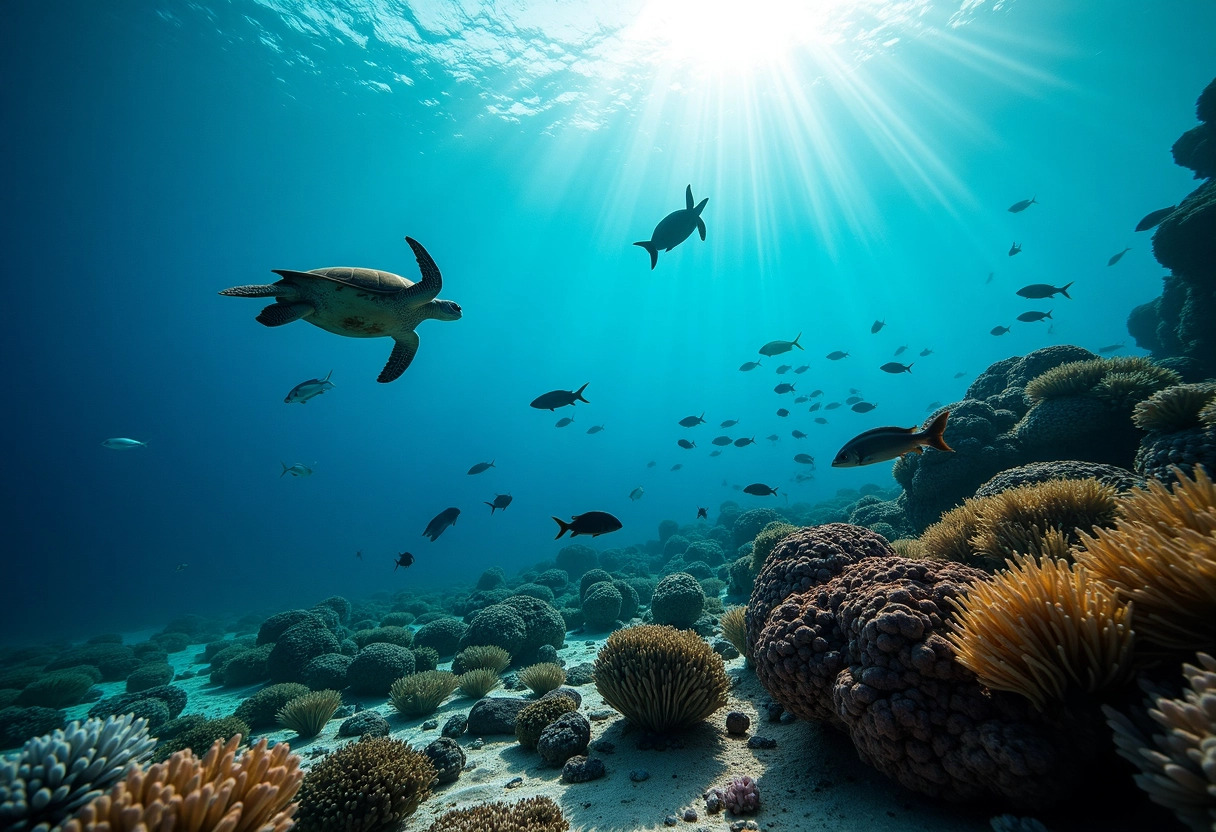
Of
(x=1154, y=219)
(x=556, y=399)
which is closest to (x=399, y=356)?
(x=556, y=399)

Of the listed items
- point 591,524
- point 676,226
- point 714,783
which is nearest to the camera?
point 714,783

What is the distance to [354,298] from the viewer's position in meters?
4.02

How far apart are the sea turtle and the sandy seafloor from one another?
14.3 feet

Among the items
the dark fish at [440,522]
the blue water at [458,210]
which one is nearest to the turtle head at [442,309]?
the dark fish at [440,522]

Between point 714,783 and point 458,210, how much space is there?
56.7 m

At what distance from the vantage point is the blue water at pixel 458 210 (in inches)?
1126

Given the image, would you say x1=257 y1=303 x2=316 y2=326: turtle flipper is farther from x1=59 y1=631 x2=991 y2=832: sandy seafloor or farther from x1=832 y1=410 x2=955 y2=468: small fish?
x1=832 y1=410 x2=955 y2=468: small fish

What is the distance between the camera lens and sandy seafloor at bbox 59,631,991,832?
2.59 metres

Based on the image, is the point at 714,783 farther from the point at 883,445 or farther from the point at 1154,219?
the point at 1154,219

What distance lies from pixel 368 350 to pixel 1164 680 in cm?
9741

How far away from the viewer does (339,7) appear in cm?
2427

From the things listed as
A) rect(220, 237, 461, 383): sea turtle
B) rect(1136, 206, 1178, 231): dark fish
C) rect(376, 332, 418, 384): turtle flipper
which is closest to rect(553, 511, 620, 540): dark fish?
rect(376, 332, 418, 384): turtle flipper

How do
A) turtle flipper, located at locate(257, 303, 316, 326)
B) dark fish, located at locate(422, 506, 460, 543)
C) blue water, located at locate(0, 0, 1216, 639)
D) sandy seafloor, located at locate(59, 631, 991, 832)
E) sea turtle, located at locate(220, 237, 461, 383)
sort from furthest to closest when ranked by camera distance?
1. blue water, located at locate(0, 0, 1216, 639)
2. dark fish, located at locate(422, 506, 460, 543)
3. turtle flipper, located at locate(257, 303, 316, 326)
4. sea turtle, located at locate(220, 237, 461, 383)
5. sandy seafloor, located at locate(59, 631, 991, 832)

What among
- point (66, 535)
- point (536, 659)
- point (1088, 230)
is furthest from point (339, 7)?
point (1088, 230)
